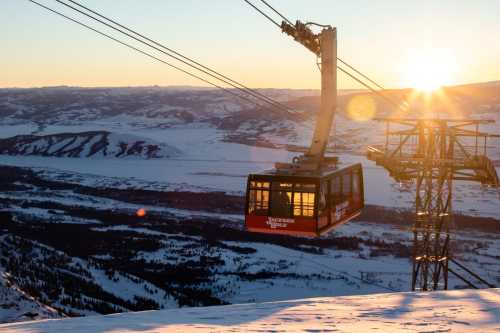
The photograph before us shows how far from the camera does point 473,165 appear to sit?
17.3 m

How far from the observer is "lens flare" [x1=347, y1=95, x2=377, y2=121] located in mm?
129637

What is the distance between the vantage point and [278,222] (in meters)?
14.6

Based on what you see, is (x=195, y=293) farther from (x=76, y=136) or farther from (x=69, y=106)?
(x=69, y=106)

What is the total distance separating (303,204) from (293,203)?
11.4 inches

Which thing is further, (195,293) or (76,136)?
(76,136)

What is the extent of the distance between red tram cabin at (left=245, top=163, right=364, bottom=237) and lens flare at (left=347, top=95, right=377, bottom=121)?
109 metres

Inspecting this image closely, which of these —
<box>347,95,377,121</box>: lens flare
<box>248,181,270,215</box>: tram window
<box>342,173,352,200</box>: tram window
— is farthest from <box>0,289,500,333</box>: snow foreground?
<box>347,95,377,121</box>: lens flare

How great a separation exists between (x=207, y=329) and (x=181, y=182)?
50.3 metres

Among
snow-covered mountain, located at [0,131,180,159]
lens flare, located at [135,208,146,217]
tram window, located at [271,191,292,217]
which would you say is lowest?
lens flare, located at [135,208,146,217]

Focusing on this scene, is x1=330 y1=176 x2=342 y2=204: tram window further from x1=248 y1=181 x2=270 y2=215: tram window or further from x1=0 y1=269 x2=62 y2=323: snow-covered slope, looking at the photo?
x1=0 y1=269 x2=62 y2=323: snow-covered slope

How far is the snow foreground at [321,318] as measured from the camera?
8.73 metres

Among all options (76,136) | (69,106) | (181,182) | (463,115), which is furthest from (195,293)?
(69,106)

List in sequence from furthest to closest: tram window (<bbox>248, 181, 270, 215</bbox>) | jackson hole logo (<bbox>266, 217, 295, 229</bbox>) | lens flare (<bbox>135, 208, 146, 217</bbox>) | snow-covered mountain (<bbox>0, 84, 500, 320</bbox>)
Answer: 1. lens flare (<bbox>135, 208, 146, 217</bbox>)
2. snow-covered mountain (<bbox>0, 84, 500, 320</bbox>)
3. tram window (<bbox>248, 181, 270, 215</bbox>)
4. jackson hole logo (<bbox>266, 217, 295, 229</bbox>)

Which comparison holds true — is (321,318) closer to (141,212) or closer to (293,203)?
(293,203)
